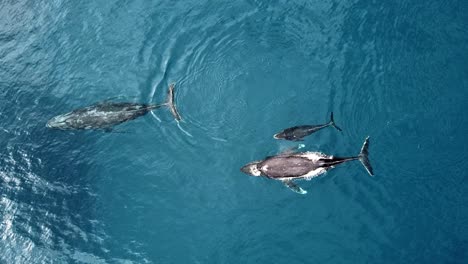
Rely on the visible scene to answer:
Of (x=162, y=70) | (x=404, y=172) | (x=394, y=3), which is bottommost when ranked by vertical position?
(x=404, y=172)

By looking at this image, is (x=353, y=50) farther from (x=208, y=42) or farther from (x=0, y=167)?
(x=0, y=167)

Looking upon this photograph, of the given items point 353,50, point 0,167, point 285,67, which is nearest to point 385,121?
point 353,50

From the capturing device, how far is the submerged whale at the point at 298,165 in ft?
40.4

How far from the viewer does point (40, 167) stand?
15258 mm

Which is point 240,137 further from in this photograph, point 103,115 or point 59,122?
point 59,122

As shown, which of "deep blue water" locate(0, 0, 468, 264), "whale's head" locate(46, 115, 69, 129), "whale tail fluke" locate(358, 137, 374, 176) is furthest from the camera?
"whale's head" locate(46, 115, 69, 129)

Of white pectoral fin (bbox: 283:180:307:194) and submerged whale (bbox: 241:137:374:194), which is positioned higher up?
submerged whale (bbox: 241:137:374:194)

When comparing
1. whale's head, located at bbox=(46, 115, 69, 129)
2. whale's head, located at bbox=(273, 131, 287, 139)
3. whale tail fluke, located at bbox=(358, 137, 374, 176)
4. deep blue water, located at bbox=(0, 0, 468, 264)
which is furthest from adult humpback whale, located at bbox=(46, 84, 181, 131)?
whale tail fluke, located at bbox=(358, 137, 374, 176)

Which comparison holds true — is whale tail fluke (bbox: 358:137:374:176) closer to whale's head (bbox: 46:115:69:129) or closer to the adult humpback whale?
the adult humpback whale

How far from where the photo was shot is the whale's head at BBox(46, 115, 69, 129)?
14.5 metres

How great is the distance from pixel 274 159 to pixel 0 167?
37.9 ft

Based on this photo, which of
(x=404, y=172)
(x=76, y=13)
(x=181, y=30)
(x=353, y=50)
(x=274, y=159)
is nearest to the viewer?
(x=274, y=159)

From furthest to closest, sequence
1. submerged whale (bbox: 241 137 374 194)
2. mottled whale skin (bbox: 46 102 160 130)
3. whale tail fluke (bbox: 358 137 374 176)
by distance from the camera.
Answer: mottled whale skin (bbox: 46 102 160 130) → whale tail fluke (bbox: 358 137 374 176) → submerged whale (bbox: 241 137 374 194)

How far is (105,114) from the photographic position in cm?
1394
